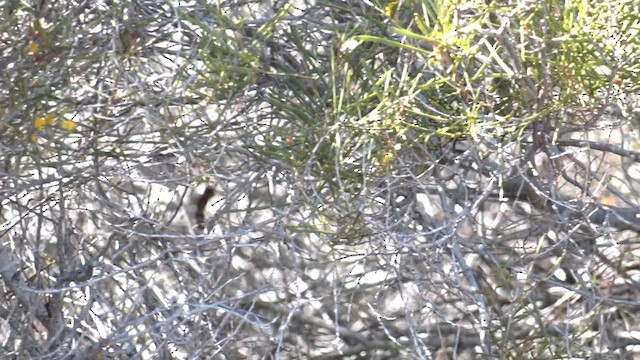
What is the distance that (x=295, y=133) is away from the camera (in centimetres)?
245

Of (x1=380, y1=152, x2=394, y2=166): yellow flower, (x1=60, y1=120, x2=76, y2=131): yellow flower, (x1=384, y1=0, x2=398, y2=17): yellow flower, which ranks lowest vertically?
(x1=380, y1=152, x2=394, y2=166): yellow flower

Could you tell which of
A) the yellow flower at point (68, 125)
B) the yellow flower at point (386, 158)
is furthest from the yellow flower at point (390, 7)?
the yellow flower at point (68, 125)

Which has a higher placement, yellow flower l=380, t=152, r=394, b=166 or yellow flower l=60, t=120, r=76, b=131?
yellow flower l=60, t=120, r=76, b=131

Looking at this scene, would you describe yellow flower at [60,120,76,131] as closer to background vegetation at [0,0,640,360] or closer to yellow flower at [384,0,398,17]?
background vegetation at [0,0,640,360]

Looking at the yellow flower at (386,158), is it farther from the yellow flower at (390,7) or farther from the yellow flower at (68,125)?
the yellow flower at (68,125)

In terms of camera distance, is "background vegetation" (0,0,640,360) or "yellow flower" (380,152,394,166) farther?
"yellow flower" (380,152,394,166)

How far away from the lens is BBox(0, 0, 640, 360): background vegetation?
2.20m

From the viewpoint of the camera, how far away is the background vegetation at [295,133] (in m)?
2.20

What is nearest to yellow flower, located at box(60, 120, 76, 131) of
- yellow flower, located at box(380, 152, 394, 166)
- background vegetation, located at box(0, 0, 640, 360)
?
background vegetation, located at box(0, 0, 640, 360)

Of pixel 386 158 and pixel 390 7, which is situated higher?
pixel 390 7

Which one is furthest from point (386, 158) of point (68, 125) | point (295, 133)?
point (68, 125)

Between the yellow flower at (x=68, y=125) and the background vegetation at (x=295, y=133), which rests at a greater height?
the yellow flower at (x=68, y=125)

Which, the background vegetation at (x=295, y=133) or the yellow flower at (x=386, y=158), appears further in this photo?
the yellow flower at (x=386, y=158)

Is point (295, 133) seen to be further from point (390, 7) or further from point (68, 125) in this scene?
point (68, 125)
